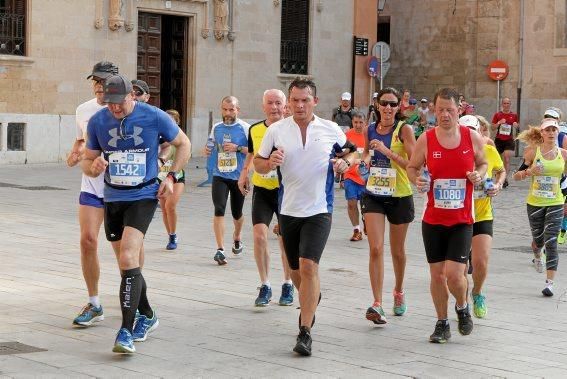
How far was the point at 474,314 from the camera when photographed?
1083 cm

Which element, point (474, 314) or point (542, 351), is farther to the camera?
point (474, 314)

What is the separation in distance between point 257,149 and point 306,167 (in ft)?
7.19

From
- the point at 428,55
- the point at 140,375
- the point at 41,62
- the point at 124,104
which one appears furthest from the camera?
the point at 428,55

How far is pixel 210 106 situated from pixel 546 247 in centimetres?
1992

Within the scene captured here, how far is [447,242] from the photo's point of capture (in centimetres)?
964

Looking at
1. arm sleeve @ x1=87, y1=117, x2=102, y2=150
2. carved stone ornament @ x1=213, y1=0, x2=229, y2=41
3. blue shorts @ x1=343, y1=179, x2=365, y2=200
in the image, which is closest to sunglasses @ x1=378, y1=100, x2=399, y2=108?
arm sleeve @ x1=87, y1=117, x2=102, y2=150

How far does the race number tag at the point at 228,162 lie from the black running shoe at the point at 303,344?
5362 mm

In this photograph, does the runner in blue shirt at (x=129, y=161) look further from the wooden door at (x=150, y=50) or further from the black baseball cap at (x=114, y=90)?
the wooden door at (x=150, y=50)

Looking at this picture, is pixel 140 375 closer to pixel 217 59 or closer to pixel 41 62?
pixel 41 62

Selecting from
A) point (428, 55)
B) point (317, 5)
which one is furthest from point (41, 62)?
point (428, 55)

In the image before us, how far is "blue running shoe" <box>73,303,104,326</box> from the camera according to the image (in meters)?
9.73

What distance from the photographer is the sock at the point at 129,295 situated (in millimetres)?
8750

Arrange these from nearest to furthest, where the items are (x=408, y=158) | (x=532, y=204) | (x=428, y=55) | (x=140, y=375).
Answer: (x=140, y=375) → (x=408, y=158) → (x=532, y=204) → (x=428, y=55)

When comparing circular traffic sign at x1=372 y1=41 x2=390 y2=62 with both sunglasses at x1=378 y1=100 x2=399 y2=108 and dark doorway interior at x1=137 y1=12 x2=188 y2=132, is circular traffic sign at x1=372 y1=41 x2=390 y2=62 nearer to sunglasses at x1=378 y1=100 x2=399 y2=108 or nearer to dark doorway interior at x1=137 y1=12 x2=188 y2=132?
dark doorway interior at x1=137 y1=12 x2=188 y2=132
